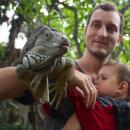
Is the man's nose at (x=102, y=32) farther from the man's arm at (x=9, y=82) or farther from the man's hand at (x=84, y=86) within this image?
the man's arm at (x=9, y=82)

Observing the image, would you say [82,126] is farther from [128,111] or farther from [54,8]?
[54,8]

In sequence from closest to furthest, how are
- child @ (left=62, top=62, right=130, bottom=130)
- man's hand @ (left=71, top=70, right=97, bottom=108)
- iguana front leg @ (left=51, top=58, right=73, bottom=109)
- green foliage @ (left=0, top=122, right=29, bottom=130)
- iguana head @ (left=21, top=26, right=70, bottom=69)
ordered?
1. iguana head @ (left=21, top=26, right=70, bottom=69)
2. iguana front leg @ (left=51, top=58, right=73, bottom=109)
3. man's hand @ (left=71, top=70, right=97, bottom=108)
4. child @ (left=62, top=62, right=130, bottom=130)
5. green foliage @ (left=0, top=122, right=29, bottom=130)

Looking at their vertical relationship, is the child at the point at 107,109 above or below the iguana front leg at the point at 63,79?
below

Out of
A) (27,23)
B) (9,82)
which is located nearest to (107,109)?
(9,82)

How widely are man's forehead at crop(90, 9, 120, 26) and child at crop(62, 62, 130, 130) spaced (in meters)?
0.60

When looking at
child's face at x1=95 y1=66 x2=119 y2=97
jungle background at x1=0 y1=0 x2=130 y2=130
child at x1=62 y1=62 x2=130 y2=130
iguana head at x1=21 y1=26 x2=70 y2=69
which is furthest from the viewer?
jungle background at x1=0 y1=0 x2=130 y2=130

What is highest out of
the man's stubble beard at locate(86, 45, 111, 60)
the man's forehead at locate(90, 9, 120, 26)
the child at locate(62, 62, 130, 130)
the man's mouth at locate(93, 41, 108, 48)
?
the man's forehead at locate(90, 9, 120, 26)

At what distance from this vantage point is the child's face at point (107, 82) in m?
2.49

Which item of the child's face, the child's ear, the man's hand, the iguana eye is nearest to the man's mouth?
the child's face

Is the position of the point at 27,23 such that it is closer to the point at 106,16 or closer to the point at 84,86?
the point at 106,16

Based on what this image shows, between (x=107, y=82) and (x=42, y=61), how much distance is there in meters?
1.19

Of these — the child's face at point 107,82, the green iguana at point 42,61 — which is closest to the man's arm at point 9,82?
the green iguana at point 42,61

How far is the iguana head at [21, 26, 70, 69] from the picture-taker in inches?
54.1

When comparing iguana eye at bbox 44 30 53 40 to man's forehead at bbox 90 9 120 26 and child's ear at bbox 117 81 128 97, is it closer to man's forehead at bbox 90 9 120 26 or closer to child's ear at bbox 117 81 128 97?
child's ear at bbox 117 81 128 97
